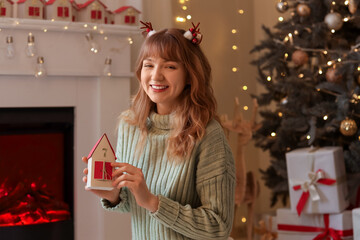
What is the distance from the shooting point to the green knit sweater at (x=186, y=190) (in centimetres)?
151

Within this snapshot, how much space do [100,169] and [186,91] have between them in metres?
0.40

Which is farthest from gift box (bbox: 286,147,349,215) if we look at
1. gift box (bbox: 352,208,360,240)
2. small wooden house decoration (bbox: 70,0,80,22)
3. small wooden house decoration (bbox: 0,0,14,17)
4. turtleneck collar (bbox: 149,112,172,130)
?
small wooden house decoration (bbox: 0,0,14,17)

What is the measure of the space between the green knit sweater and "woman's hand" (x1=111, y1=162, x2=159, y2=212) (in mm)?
45

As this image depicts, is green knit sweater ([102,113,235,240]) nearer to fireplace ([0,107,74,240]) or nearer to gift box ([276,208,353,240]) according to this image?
fireplace ([0,107,74,240])

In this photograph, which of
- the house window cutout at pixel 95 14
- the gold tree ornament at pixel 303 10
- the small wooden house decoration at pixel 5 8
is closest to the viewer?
the small wooden house decoration at pixel 5 8

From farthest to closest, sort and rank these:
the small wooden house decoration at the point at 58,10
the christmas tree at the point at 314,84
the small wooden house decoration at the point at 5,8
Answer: the christmas tree at the point at 314,84, the small wooden house decoration at the point at 58,10, the small wooden house decoration at the point at 5,8

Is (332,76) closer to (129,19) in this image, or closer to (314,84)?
(314,84)

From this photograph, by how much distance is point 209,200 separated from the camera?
154cm

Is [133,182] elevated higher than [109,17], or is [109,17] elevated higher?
[109,17]

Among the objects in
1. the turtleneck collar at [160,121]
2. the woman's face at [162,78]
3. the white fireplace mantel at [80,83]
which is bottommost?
the turtleneck collar at [160,121]

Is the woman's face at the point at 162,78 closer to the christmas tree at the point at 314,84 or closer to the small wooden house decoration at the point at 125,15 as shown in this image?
the small wooden house decoration at the point at 125,15

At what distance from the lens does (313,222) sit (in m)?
3.07

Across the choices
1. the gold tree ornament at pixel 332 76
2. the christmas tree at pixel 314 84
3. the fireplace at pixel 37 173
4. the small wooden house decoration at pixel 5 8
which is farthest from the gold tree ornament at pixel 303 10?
the small wooden house decoration at pixel 5 8

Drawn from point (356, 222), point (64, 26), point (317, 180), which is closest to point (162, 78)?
point (64, 26)
